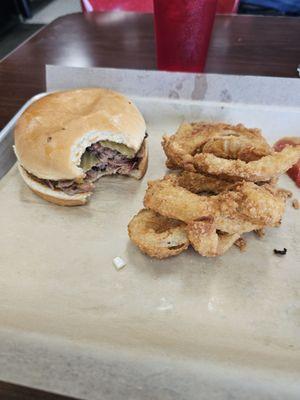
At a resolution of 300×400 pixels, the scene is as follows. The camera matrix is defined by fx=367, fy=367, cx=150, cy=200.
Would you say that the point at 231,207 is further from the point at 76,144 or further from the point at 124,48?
the point at 124,48

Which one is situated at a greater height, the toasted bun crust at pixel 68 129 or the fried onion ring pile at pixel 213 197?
the toasted bun crust at pixel 68 129

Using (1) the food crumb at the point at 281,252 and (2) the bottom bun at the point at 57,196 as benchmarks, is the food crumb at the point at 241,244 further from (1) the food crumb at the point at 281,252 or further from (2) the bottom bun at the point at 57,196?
(2) the bottom bun at the point at 57,196

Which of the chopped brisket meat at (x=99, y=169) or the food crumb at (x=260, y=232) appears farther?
the chopped brisket meat at (x=99, y=169)

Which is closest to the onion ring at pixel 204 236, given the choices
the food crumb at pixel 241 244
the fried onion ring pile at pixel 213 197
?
the fried onion ring pile at pixel 213 197

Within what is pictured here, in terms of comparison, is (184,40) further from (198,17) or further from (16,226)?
(16,226)

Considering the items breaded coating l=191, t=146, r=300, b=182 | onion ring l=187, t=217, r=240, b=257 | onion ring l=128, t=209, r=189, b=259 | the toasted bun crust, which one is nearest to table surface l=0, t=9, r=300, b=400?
the toasted bun crust

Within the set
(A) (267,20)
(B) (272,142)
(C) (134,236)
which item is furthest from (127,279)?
(A) (267,20)
